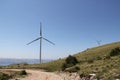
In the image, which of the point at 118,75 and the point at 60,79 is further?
the point at 60,79

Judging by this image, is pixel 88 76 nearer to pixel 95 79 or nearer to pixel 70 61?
pixel 95 79

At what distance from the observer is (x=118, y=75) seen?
37531 millimetres

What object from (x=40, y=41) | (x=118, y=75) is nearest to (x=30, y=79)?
(x=118, y=75)

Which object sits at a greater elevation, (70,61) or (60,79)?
(70,61)

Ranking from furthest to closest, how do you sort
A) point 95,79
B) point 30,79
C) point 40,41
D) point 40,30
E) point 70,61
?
1. point 40,30
2. point 40,41
3. point 70,61
4. point 30,79
5. point 95,79

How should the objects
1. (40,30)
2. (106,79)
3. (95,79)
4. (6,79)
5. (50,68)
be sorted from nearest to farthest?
1. (106,79)
2. (95,79)
3. (6,79)
4. (50,68)
5. (40,30)

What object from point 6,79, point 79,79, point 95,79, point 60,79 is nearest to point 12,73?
point 6,79

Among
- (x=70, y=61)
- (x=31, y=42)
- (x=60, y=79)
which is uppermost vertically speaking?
(x=31, y=42)

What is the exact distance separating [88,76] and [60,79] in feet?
Result: 27.7

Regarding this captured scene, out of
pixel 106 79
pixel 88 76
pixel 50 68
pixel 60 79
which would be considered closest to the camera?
pixel 106 79

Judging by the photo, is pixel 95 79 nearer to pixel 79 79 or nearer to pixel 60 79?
pixel 79 79

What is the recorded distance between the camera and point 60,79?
1970 inches

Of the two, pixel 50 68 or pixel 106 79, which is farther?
pixel 50 68

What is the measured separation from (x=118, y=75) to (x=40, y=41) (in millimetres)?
81396
